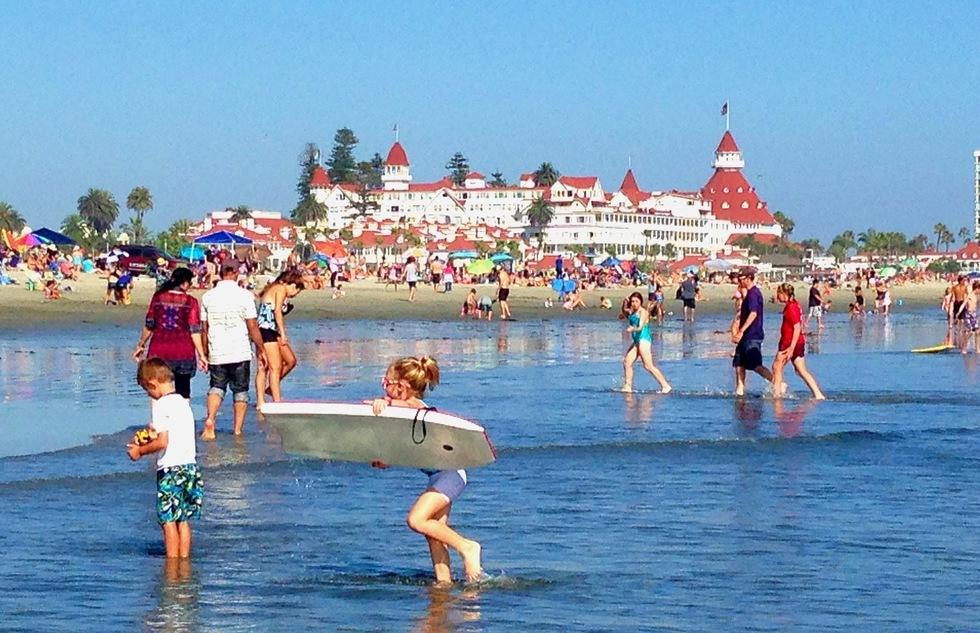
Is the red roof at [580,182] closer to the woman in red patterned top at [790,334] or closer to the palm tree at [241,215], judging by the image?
the palm tree at [241,215]

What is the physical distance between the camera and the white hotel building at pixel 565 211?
176 metres

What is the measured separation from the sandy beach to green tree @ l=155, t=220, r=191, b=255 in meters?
47.7

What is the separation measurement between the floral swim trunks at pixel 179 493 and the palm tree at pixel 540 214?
158329 mm

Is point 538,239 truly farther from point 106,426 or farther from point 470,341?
point 106,426

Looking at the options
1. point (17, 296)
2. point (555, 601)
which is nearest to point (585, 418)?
point (555, 601)

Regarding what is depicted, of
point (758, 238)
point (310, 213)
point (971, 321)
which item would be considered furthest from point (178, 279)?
point (758, 238)

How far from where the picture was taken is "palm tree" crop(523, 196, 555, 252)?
557 ft

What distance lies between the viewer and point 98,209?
14550cm

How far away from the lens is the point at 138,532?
367 inches

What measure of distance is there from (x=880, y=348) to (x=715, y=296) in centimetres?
4264

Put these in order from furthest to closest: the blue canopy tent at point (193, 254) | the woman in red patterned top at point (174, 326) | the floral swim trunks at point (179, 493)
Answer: the blue canopy tent at point (193, 254)
the woman in red patterned top at point (174, 326)
the floral swim trunks at point (179, 493)

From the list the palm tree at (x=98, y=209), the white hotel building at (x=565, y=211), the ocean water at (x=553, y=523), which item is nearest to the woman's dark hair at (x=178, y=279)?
the ocean water at (x=553, y=523)

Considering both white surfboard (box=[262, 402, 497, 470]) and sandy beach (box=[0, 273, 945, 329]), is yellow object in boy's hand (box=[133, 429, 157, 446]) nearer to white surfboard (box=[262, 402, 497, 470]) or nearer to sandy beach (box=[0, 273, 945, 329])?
white surfboard (box=[262, 402, 497, 470])

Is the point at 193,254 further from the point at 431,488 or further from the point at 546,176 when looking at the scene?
the point at 546,176
